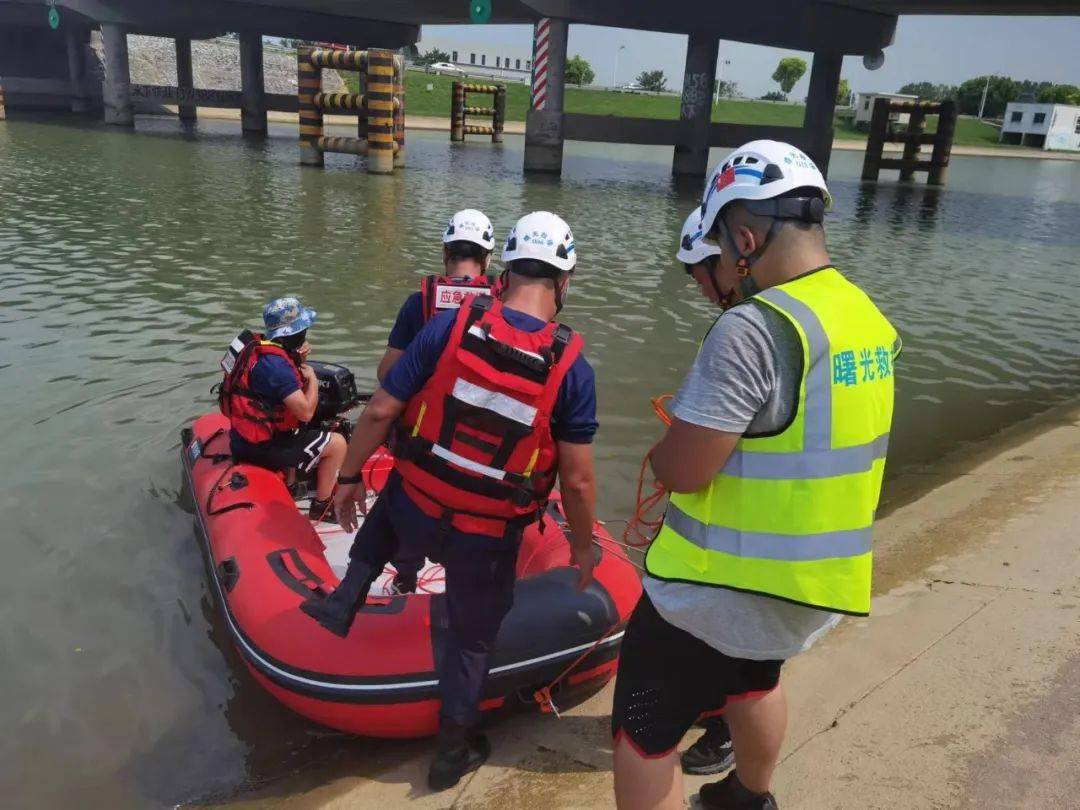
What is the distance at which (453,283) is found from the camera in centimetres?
379

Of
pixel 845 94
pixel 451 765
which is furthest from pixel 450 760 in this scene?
pixel 845 94

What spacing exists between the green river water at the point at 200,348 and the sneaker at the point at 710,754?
4.10ft

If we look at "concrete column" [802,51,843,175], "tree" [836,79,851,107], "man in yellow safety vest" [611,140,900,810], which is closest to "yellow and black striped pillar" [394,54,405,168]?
"concrete column" [802,51,843,175]

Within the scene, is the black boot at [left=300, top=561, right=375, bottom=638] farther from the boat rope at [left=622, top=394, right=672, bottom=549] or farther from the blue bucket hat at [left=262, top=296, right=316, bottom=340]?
the blue bucket hat at [left=262, top=296, right=316, bottom=340]

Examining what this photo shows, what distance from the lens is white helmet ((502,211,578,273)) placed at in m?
2.51

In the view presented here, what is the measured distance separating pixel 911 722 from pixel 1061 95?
99.6 metres

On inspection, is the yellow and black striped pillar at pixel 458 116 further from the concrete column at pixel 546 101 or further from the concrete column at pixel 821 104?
the concrete column at pixel 821 104

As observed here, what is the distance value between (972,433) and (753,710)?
5.73 m

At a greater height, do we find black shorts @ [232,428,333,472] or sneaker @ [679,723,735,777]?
black shorts @ [232,428,333,472]

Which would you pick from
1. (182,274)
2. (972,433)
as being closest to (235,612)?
(972,433)

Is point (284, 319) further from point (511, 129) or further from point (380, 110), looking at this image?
point (511, 129)

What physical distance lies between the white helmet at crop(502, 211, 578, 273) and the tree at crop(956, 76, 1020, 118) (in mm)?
105135

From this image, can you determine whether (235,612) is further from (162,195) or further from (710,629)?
(162,195)

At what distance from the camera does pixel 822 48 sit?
25.8m
